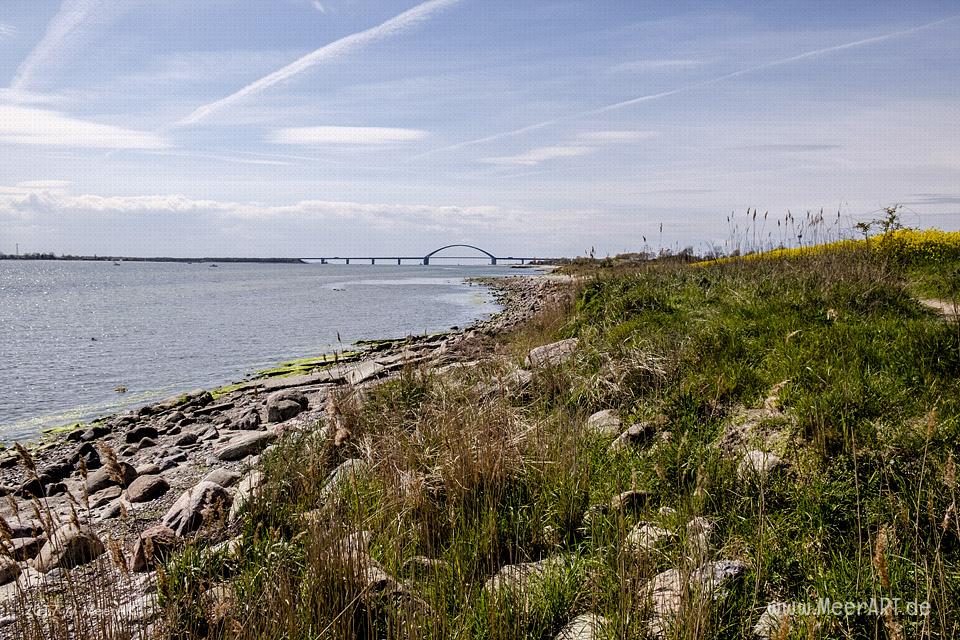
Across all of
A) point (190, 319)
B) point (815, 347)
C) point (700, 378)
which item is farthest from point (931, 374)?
point (190, 319)

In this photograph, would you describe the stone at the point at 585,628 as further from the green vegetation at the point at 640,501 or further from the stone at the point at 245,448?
the stone at the point at 245,448

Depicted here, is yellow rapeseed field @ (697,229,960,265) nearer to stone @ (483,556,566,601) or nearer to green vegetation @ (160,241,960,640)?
green vegetation @ (160,241,960,640)

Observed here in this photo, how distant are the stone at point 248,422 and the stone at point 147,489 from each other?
2970 mm

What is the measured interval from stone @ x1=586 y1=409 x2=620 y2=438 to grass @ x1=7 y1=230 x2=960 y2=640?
6.2 inches

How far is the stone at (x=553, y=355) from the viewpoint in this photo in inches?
307

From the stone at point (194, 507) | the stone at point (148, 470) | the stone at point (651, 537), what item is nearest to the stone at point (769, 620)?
the stone at point (651, 537)

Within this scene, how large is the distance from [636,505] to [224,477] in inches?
185

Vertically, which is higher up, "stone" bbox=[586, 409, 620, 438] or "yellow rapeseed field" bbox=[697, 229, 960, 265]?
"yellow rapeseed field" bbox=[697, 229, 960, 265]

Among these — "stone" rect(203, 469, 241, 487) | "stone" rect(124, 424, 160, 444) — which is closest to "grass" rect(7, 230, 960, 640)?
"stone" rect(203, 469, 241, 487)

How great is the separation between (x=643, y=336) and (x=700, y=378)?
2.10 meters

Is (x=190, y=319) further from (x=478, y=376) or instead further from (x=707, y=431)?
(x=707, y=431)

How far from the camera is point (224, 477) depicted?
21.4 ft

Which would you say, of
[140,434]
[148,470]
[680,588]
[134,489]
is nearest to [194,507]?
[134,489]

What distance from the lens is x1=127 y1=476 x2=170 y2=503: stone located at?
6984 mm
